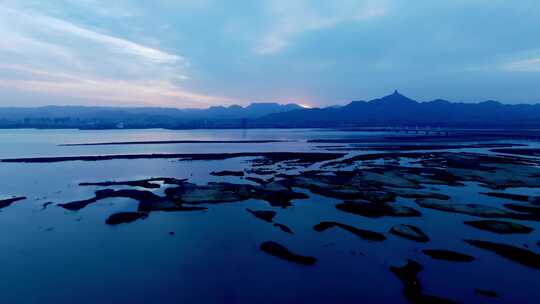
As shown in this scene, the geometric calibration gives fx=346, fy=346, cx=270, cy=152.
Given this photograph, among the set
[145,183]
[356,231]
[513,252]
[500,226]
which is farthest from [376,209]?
[145,183]

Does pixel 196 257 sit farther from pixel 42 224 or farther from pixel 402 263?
pixel 42 224

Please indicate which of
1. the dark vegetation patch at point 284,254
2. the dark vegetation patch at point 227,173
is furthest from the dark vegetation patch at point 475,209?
the dark vegetation patch at point 227,173

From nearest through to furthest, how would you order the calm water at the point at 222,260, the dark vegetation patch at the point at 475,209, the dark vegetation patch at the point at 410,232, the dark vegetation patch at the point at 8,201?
the calm water at the point at 222,260 → the dark vegetation patch at the point at 410,232 → the dark vegetation patch at the point at 475,209 → the dark vegetation patch at the point at 8,201

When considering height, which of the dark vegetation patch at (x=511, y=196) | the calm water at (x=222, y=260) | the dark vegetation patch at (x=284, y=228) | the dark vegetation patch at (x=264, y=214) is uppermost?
the dark vegetation patch at (x=511, y=196)

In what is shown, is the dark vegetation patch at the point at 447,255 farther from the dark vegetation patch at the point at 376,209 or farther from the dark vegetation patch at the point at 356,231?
the dark vegetation patch at the point at 376,209

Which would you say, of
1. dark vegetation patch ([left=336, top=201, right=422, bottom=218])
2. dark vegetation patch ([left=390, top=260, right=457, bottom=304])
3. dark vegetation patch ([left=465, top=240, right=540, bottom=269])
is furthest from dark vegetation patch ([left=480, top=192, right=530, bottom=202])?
dark vegetation patch ([left=390, top=260, right=457, bottom=304])

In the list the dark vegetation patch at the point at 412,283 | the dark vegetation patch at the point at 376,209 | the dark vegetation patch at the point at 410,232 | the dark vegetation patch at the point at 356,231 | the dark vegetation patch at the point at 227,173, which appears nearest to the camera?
the dark vegetation patch at the point at 412,283

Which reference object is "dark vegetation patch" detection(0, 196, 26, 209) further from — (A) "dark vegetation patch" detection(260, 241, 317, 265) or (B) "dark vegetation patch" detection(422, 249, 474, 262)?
(B) "dark vegetation patch" detection(422, 249, 474, 262)

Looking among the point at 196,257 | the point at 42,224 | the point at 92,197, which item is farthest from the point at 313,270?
the point at 92,197
